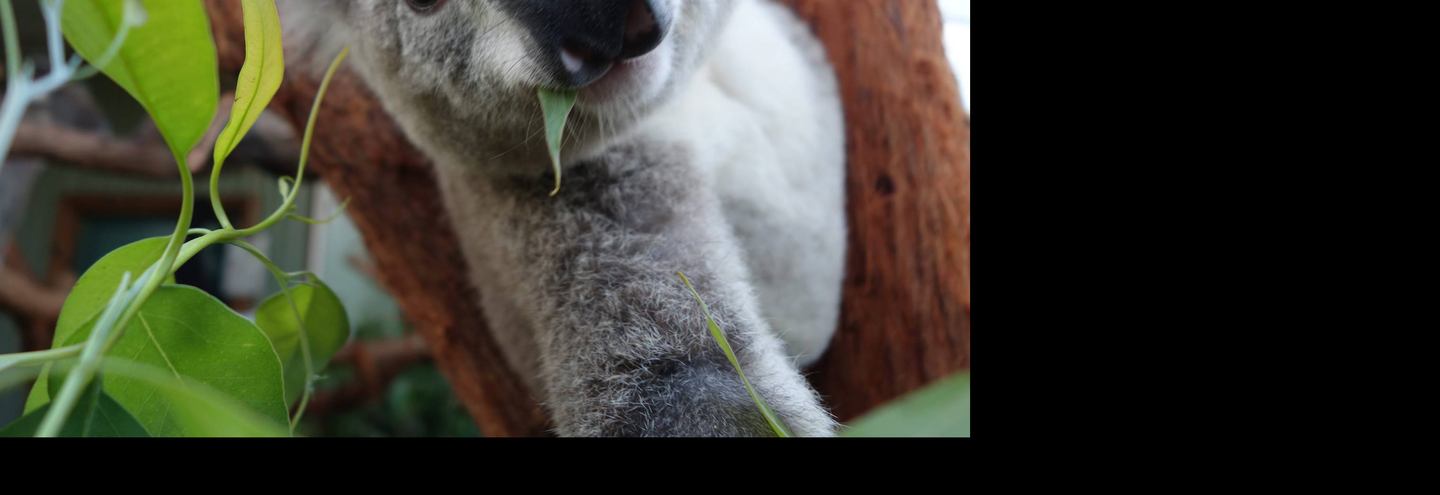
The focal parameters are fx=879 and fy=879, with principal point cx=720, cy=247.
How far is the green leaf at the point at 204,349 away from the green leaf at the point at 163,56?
16cm

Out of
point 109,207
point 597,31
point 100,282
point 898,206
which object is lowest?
point 109,207

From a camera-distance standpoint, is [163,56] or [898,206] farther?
[898,206]

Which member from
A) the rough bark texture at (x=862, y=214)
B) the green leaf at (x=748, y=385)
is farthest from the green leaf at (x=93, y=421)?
the rough bark texture at (x=862, y=214)

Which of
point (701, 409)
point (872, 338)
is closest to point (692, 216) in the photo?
point (701, 409)

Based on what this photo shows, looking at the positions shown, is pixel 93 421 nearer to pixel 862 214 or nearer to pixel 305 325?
pixel 305 325

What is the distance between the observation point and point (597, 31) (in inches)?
36.9

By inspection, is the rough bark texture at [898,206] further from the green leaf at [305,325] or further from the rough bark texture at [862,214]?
the green leaf at [305,325]

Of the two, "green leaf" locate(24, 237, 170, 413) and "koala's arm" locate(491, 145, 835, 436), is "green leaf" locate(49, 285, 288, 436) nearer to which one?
"green leaf" locate(24, 237, 170, 413)

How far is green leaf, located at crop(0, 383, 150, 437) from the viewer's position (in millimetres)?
590

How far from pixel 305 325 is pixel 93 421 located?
55cm

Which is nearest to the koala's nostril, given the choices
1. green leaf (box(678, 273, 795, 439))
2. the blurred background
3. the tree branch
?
green leaf (box(678, 273, 795, 439))

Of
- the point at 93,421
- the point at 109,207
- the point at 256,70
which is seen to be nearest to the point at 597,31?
the point at 256,70

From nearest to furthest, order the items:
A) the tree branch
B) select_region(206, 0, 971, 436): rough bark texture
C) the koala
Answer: the koala
select_region(206, 0, 971, 436): rough bark texture
the tree branch
